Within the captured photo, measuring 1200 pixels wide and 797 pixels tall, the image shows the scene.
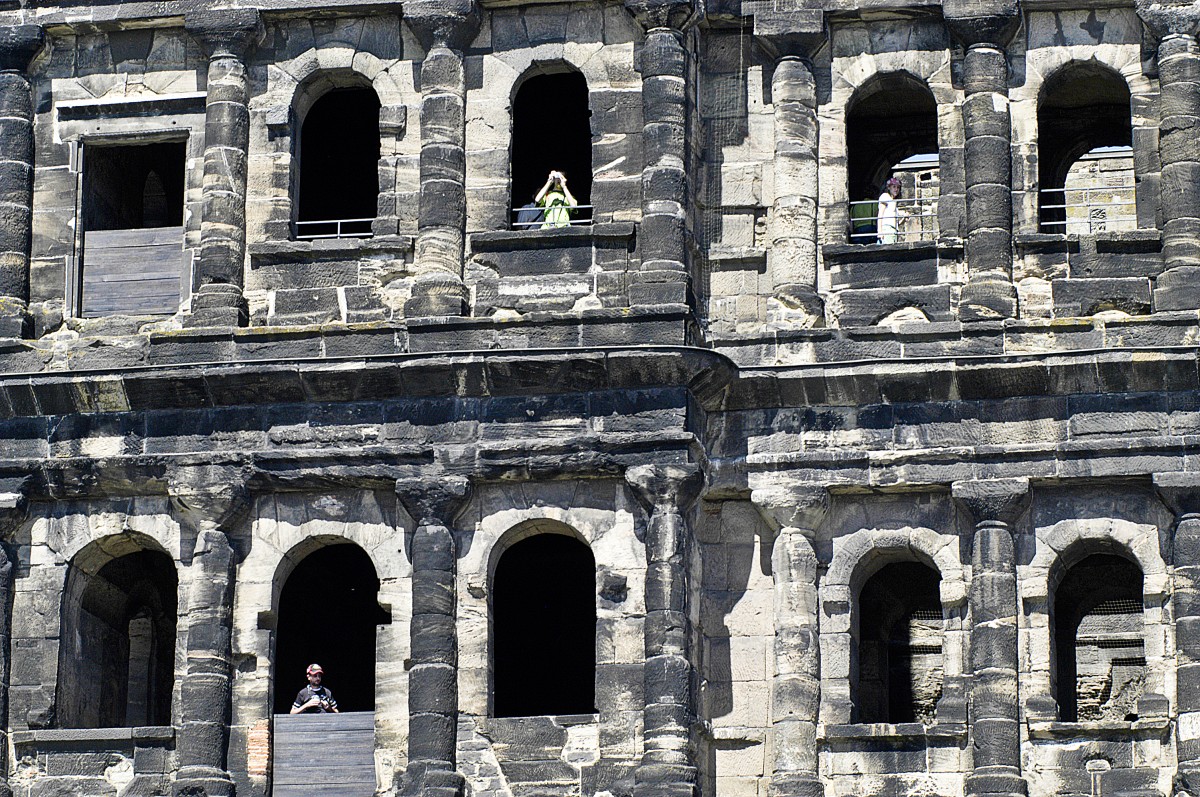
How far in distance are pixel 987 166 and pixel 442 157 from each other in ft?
19.6

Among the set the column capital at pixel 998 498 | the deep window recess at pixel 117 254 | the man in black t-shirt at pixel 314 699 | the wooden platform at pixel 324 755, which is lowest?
the wooden platform at pixel 324 755

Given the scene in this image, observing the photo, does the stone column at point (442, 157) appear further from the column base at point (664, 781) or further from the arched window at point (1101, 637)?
the arched window at point (1101, 637)

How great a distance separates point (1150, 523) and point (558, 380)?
21.3 ft

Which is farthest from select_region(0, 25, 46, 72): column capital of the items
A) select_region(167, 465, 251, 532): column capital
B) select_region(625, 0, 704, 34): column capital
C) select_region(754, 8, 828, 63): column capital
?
select_region(754, 8, 828, 63): column capital

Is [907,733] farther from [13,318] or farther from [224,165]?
[13,318]

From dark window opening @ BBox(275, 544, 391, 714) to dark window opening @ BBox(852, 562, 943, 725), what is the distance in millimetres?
5960

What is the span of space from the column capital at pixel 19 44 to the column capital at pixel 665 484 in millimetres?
8970

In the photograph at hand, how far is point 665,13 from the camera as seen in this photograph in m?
38.0

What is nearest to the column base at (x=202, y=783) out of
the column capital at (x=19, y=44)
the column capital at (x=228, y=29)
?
the column capital at (x=228, y=29)

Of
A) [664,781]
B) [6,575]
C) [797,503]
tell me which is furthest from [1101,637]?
[6,575]

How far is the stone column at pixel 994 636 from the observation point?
35.8 metres

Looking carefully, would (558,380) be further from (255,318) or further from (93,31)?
(93,31)

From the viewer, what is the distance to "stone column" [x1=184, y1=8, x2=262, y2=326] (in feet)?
124

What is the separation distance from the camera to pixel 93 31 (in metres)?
39.5
